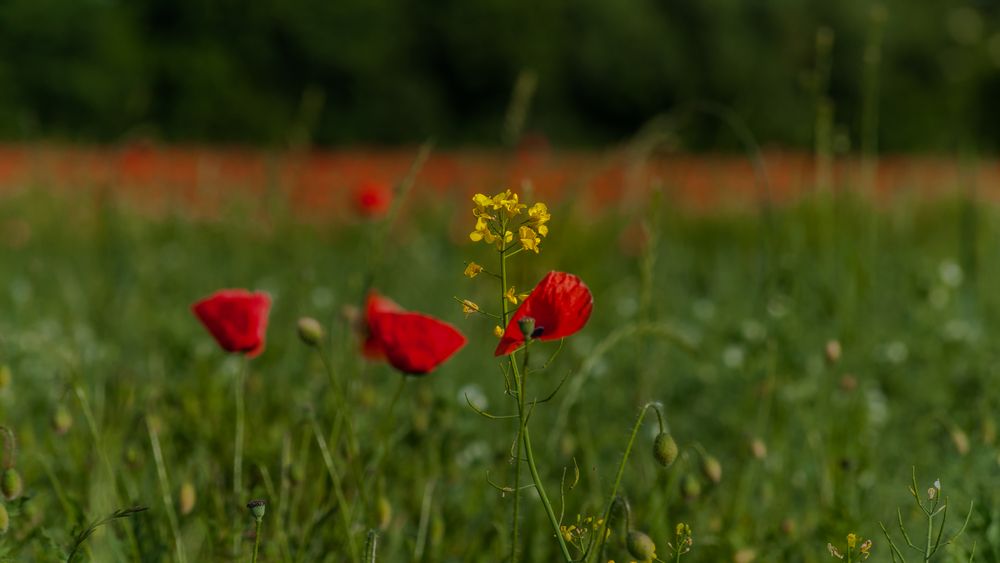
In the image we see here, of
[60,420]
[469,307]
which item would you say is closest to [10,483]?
[60,420]

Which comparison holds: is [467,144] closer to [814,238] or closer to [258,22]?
[258,22]

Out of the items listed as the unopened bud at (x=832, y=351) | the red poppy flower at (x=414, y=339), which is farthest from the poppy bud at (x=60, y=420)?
the unopened bud at (x=832, y=351)

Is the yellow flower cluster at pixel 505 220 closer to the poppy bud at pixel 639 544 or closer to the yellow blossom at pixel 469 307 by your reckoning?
the yellow blossom at pixel 469 307

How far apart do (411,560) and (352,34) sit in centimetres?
855

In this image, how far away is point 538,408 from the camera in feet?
8.94

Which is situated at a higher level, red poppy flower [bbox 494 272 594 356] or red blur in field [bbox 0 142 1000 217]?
red poppy flower [bbox 494 272 594 356]

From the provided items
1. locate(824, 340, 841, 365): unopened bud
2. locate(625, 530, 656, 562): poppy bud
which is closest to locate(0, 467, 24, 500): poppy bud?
locate(625, 530, 656, 562): poppy bud

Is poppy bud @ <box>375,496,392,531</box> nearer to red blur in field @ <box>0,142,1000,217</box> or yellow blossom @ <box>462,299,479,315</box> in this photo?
yellow blossom @ <box>462,299,479,315</box>

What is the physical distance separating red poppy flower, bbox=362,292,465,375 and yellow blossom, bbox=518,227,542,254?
0.97ft

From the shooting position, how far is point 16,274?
14.4 feet

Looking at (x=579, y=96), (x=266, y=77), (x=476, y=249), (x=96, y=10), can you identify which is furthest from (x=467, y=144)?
(x=476, y=249)

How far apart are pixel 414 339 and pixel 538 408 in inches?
52.0

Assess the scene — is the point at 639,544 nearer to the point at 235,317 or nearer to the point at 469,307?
the point at 469,307

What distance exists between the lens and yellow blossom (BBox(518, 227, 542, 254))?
1.10 metres
